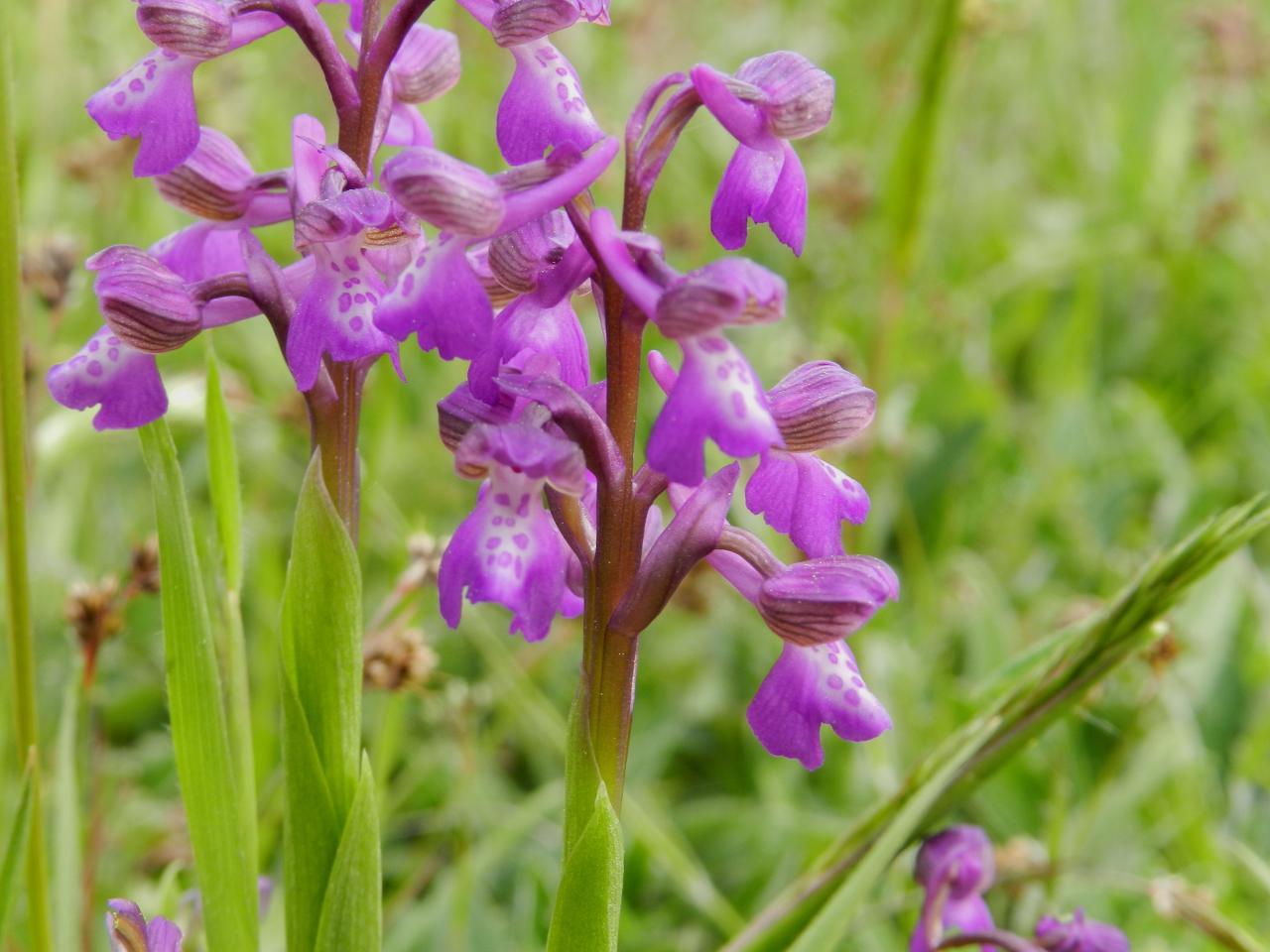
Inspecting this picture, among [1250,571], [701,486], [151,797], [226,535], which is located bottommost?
[151,797]

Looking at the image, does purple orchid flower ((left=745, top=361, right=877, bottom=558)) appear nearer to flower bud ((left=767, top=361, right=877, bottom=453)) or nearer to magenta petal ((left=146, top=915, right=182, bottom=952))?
flower bud ((left=767, top=361, right=877, bottom=453))

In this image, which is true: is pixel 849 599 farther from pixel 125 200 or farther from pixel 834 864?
pixel 125 200

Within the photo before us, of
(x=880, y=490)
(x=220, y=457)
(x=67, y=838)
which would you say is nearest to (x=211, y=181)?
(x=220, y=457)

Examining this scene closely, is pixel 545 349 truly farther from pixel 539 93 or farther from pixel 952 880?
pixel 952 880

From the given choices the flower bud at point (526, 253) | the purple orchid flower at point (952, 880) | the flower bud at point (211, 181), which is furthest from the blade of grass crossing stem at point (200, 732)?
the purple orchid flower at point (952, 880)

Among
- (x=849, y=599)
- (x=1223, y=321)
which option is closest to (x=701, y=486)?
(x=849, y=599)

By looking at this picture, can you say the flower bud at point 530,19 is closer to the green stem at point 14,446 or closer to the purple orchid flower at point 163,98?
the purple orchid flower at point 163,98
